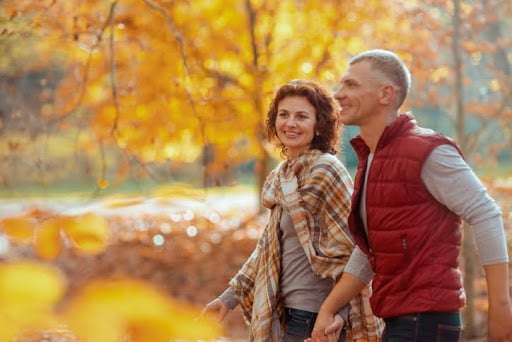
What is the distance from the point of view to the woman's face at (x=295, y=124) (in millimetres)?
3387

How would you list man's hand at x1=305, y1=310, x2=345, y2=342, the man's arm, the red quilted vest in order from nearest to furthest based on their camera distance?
the man's arm → the red quilted vest → man's hand at x1=305, y1=310, x2=345, y2=342

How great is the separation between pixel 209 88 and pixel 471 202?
8.29m

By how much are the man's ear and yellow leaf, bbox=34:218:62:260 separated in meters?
1.07

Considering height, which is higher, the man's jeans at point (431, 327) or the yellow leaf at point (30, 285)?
the yellow leaf at point (30, 285)

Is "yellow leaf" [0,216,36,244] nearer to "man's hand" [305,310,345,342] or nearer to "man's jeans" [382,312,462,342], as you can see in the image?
"man's hand" [305,310,345,342]

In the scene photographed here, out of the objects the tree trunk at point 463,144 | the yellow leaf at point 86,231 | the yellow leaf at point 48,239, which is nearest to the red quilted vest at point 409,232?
the yellow leaf at point 86,231

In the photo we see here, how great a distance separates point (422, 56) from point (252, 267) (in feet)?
18.1

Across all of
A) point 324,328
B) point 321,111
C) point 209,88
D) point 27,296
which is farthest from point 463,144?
point 27,296

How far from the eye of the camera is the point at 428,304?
2559mm

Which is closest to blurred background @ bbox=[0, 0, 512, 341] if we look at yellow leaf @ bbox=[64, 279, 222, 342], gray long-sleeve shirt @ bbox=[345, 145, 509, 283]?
gray long-sleeve shirt @ bbox=[345, 145, 509, 283]

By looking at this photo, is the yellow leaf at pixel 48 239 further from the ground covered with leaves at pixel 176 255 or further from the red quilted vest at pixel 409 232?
the ground covered with leaves at pixel 176 255

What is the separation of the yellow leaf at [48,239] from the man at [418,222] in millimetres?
952

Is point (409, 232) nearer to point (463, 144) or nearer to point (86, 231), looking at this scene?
point (86, 231)

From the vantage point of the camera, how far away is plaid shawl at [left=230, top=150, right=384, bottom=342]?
10.5ft
